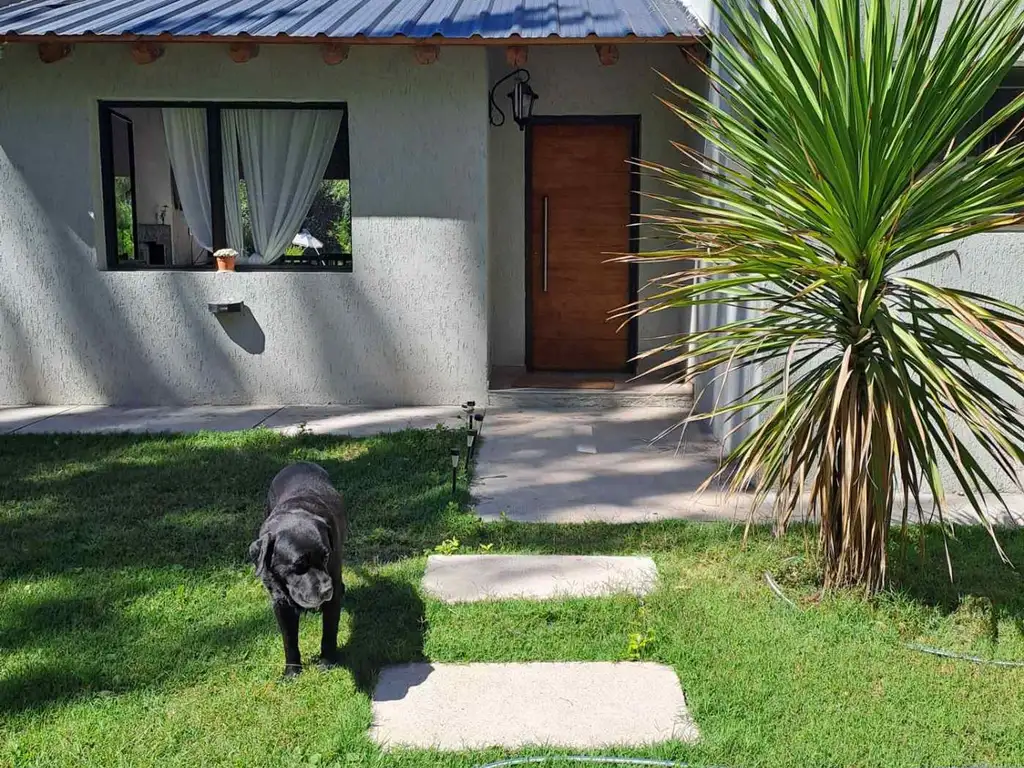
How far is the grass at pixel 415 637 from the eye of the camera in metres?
2.95

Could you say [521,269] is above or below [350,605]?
above

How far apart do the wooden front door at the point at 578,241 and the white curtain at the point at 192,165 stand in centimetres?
298

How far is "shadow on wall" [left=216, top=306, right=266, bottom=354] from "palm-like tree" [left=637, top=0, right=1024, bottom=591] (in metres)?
4.96

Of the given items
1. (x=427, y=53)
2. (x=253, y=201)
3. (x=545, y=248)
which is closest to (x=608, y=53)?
(x=427, y=53)

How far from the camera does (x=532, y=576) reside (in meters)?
4.27

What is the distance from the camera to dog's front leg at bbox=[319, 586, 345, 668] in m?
3.33

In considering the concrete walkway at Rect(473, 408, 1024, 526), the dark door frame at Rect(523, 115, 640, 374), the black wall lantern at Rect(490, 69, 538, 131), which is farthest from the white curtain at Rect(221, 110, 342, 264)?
the concrete walkway at Rect(473, 408, 1024, 526)

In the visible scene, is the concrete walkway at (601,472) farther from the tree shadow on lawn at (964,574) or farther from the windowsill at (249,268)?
the windowsill at (249,268)

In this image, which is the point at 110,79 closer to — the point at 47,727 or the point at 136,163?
the point at 136,163

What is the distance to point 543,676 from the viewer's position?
3379 mm

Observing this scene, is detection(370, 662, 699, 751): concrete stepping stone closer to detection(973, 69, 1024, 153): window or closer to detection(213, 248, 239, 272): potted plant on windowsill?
detection(973, 69, 1024, 153): window

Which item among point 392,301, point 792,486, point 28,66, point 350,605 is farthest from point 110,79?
point 792,486

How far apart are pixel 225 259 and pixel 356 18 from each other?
2.28 metres

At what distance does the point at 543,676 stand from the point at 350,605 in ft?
3.21
